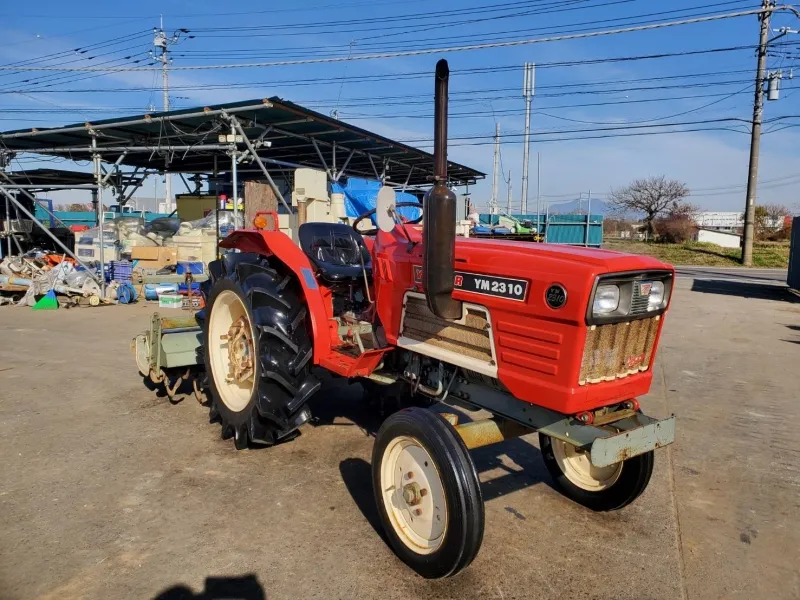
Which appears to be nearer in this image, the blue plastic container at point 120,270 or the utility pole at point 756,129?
the blue plastic container at point 120,270

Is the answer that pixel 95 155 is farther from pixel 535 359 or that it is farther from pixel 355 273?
pixel 535 359

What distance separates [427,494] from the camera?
8.08 ft

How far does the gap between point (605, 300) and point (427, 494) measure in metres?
1.11

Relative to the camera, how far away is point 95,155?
446 inches

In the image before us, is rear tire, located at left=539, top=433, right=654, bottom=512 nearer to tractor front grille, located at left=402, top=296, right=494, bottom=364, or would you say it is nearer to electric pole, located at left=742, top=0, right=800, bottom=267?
tractor front grille, located at left=402, top=296, right=494, bottom=364

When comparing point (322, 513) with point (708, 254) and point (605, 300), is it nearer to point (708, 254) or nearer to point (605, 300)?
point (605, 300)

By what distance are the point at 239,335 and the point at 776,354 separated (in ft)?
21.5

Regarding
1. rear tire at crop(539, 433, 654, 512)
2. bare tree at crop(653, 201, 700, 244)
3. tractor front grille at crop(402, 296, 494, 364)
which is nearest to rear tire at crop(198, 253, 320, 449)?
tractor front grille at crop(402, 296, 494, 364)

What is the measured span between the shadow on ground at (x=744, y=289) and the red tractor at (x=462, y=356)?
12.4 meters

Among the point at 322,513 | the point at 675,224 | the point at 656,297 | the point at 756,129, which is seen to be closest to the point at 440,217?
the point at 656,297

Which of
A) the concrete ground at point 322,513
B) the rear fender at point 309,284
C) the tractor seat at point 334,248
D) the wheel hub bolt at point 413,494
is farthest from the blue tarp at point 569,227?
the wheel hub bolt at point 413,494

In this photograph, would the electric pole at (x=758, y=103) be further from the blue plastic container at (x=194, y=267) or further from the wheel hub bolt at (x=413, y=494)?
the wheel hub bolt at (x=413, y=494)

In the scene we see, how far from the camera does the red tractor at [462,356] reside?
2.25 metres

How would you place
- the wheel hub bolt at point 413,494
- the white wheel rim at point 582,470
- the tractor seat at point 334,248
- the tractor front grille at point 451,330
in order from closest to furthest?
the wheel hub bolt at point 413,494, the tractor front grille at point 451,330, the white wheel rim at point 582,470, the tractor seat at point 334,248
